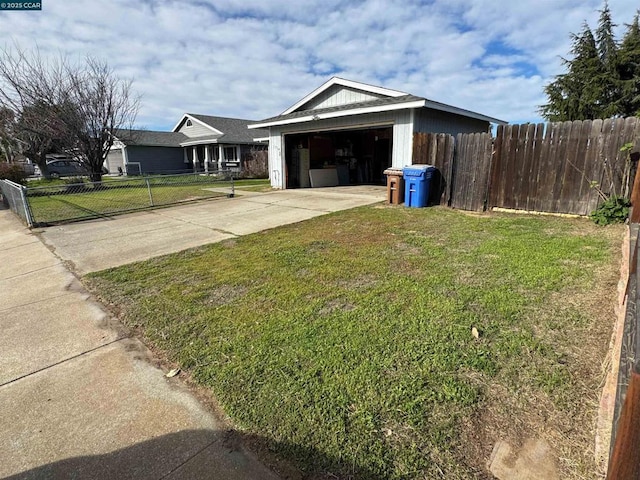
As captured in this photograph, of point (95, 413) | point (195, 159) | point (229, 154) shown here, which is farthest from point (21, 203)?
point (195, 159)

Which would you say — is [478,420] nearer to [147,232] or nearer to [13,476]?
[13,476]

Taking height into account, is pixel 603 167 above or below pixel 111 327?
above

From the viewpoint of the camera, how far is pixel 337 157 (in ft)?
55.8

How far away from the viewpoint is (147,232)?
707 cm

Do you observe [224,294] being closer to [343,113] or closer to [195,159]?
[343,113]

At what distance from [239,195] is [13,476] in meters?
11.7

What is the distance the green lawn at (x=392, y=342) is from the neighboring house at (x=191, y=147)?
72.5ft

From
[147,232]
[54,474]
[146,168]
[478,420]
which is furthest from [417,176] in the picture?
[146,168]

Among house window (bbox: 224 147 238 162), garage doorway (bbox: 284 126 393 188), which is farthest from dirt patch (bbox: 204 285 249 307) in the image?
house window (bbox: 224 147 238 162)

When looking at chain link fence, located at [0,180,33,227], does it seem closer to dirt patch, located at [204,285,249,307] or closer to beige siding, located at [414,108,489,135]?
dirt patch, located at [204,285,249,307]

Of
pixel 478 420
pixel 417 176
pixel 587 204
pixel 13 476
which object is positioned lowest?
pixel 13 476

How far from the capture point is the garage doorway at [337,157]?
15.1m

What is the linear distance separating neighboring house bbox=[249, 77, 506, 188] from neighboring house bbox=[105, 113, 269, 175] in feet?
32.2

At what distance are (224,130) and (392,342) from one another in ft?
87.2
